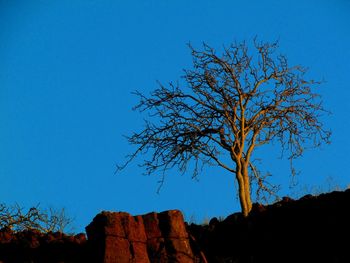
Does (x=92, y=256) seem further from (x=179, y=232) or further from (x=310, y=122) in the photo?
(x=310, y=122)

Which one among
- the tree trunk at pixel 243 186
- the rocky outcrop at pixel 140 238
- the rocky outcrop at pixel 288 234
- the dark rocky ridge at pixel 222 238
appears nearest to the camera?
the rocky outcrop at pixel 288 234

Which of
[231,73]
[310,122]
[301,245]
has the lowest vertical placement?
[301,245]

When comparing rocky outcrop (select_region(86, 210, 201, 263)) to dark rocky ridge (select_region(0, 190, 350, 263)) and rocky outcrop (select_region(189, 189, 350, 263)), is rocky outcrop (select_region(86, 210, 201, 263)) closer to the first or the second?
dark rocky ridge (select_region(0, 190, 350, 263))

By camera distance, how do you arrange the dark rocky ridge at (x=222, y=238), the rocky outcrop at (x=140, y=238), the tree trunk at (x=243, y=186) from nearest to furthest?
1. the dark rocky ridge at (x=222, y=238)
2. the rocky outcrop at (x=140, y=238)
3. the tree trunk at (x=243, y=186)

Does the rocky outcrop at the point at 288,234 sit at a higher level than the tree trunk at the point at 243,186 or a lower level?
lower

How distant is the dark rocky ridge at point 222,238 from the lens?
11.6 metres

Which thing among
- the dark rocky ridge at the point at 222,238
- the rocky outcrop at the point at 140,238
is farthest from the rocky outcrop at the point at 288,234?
the rocky outcrop at the point at 140,238

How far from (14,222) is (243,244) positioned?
6515 millimetres

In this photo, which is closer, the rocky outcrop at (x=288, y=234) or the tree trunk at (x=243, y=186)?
the rocky outcrop at (x=288, y=234)

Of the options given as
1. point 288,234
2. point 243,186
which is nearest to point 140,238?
point 288,234

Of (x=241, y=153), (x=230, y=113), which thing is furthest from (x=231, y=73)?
(x=241, y=153)

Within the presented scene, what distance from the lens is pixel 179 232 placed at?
1290 centimetres


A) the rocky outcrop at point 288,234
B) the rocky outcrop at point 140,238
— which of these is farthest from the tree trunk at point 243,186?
the rocky outcrop at point 140,238

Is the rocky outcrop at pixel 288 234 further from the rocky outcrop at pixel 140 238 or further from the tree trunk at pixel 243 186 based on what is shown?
the tree trunk at pixel 243 186
